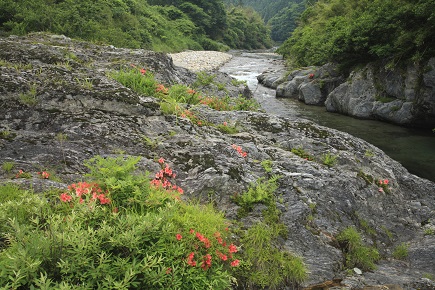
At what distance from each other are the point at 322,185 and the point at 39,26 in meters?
18.9

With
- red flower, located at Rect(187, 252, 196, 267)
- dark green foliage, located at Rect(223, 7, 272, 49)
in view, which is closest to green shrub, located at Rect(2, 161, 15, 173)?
Result: red flower, located at Rect(187, 252, 196, 267)

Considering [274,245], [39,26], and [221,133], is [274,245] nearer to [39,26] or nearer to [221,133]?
[221,133]

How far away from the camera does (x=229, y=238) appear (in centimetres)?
389

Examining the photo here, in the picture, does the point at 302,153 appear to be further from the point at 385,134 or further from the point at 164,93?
the point at 385,134

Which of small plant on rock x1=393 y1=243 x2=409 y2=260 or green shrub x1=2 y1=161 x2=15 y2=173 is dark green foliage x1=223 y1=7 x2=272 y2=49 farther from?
green shrub x1=2 y1=161 x2=15 y2=173

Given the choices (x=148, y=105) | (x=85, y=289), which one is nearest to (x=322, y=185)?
(x=148, y=105)

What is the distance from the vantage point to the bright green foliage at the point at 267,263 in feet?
12.2

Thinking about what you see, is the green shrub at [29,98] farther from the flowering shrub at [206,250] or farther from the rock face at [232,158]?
the flowering shrub at [206,250]

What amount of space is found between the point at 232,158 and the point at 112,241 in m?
3.31

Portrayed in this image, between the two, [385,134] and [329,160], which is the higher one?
[329,160]

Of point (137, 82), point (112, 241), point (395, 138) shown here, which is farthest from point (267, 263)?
point (395, 138)

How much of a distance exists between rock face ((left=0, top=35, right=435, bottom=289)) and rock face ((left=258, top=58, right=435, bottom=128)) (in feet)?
33.9

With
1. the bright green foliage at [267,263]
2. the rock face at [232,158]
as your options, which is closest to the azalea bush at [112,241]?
the bright green foliage at [267,263]

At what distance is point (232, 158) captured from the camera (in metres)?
5.66
